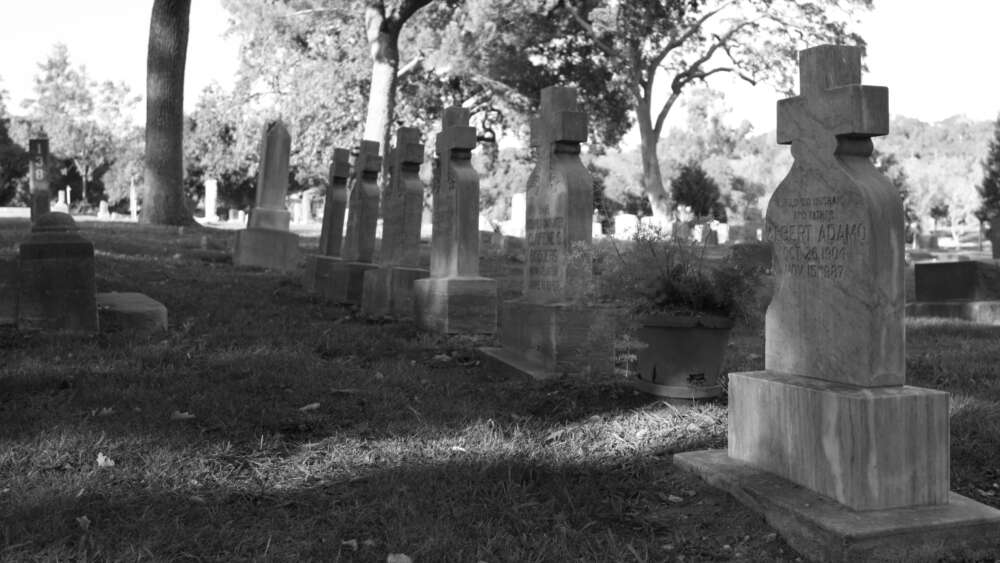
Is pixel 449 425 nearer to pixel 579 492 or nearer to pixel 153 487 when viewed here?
pixel 579 492

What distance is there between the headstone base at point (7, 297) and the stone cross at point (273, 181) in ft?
26.3

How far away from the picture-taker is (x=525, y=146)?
3922cm

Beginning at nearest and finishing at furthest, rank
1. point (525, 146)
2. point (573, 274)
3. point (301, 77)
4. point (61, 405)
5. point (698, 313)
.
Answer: point (61, 405)
point (698, 313)
point (573, 274)
point (301, 77)
point (525, 146)

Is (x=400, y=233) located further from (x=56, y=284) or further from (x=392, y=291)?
(x=56, y=284)

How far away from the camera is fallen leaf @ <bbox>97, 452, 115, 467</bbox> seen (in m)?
3.84

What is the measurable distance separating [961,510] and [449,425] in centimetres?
252

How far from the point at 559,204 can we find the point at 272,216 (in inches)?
378

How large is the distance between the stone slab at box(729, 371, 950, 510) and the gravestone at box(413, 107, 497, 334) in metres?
4.79

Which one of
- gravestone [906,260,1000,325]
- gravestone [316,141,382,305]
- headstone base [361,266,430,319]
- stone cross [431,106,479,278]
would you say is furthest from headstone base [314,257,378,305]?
gravestone [906,260,1000,325]

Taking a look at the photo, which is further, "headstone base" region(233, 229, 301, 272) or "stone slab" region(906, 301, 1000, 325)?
Result: "headstone base" region(233, 229, 301, 272)

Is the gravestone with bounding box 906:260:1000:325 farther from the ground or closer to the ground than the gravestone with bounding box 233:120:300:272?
closer to the ground

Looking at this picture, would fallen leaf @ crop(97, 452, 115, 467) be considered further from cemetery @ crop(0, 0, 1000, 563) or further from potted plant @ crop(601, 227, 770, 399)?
potted plant @ crop(601, 227, 770, 399)

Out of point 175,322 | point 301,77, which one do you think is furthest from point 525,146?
point 175,322

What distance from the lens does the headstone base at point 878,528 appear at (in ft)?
10.3
